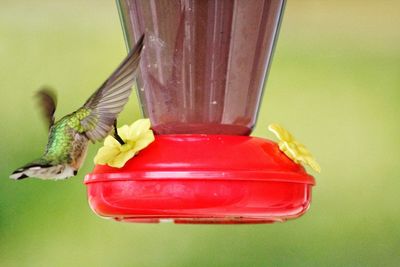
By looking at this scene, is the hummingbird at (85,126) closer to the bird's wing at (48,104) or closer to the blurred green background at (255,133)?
the bird's wing at (48,104)

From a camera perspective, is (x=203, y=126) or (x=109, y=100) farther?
(x=203, y=126)

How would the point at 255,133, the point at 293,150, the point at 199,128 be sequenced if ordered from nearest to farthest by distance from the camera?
1. the point at 293,150
2. the point at 199,128
3. the point at 255,133

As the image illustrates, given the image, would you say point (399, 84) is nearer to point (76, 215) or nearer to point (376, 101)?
point (376, 101)

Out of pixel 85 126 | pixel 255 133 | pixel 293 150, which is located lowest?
pixel 255 133

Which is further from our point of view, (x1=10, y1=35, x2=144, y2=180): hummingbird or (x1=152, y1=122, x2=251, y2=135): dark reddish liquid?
(x1=152, y1=122, x2=251, y2=135): dark reddish liquid

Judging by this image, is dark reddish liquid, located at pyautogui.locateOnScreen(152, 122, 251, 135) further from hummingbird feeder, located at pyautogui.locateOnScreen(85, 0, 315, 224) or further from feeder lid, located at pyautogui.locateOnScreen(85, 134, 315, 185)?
feeder lid, located at pyautogui.locateOnScreen(85, 134, 315, 185)

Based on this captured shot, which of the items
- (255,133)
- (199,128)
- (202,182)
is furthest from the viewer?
(255,133)

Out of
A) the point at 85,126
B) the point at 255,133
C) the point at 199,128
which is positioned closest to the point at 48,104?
the point at 85,126

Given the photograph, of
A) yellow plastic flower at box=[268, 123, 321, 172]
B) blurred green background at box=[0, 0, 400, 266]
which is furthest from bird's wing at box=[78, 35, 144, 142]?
blurred green background at box=[0, 0, 400, 266]

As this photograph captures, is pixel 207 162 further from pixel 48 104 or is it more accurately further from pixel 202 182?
pixel 48 104
